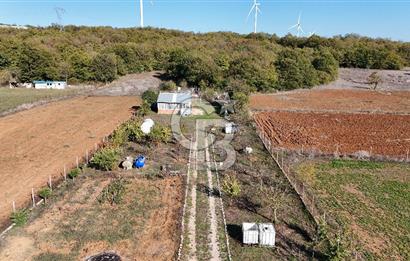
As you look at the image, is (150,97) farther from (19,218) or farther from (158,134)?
(19,218)

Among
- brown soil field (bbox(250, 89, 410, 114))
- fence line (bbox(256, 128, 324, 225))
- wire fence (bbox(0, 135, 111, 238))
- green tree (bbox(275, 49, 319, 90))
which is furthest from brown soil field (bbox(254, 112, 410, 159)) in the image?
green tree (bbox(275, 49, 319, 90))

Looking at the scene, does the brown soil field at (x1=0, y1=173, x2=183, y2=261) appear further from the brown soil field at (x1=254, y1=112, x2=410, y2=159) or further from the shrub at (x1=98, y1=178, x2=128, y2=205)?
the brown soil field at (x1=254, y1=112, x2=410, y2=159)

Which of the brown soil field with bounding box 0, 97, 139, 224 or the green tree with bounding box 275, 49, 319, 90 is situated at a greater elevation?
the green tree with bounding box 275, 49, 319, 90

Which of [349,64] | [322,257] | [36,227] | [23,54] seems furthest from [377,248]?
[349,64]

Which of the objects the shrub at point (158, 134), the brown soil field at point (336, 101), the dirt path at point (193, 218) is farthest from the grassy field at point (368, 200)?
the brown soil field at point (336, 101)

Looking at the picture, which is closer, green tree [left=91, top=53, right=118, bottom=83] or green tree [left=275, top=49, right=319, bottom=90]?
green tree [left=275, top=49, right=319, bottom=90]

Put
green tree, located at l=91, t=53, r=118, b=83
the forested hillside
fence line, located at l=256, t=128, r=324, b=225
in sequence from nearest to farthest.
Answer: fence line, located at l=256, t=128, r=324, b=225 → the forested hillside → green tree, located at l=91, t=53, r=118, b=83

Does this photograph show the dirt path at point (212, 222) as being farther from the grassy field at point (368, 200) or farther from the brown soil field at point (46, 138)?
the brown soil field at point (46, 138)
